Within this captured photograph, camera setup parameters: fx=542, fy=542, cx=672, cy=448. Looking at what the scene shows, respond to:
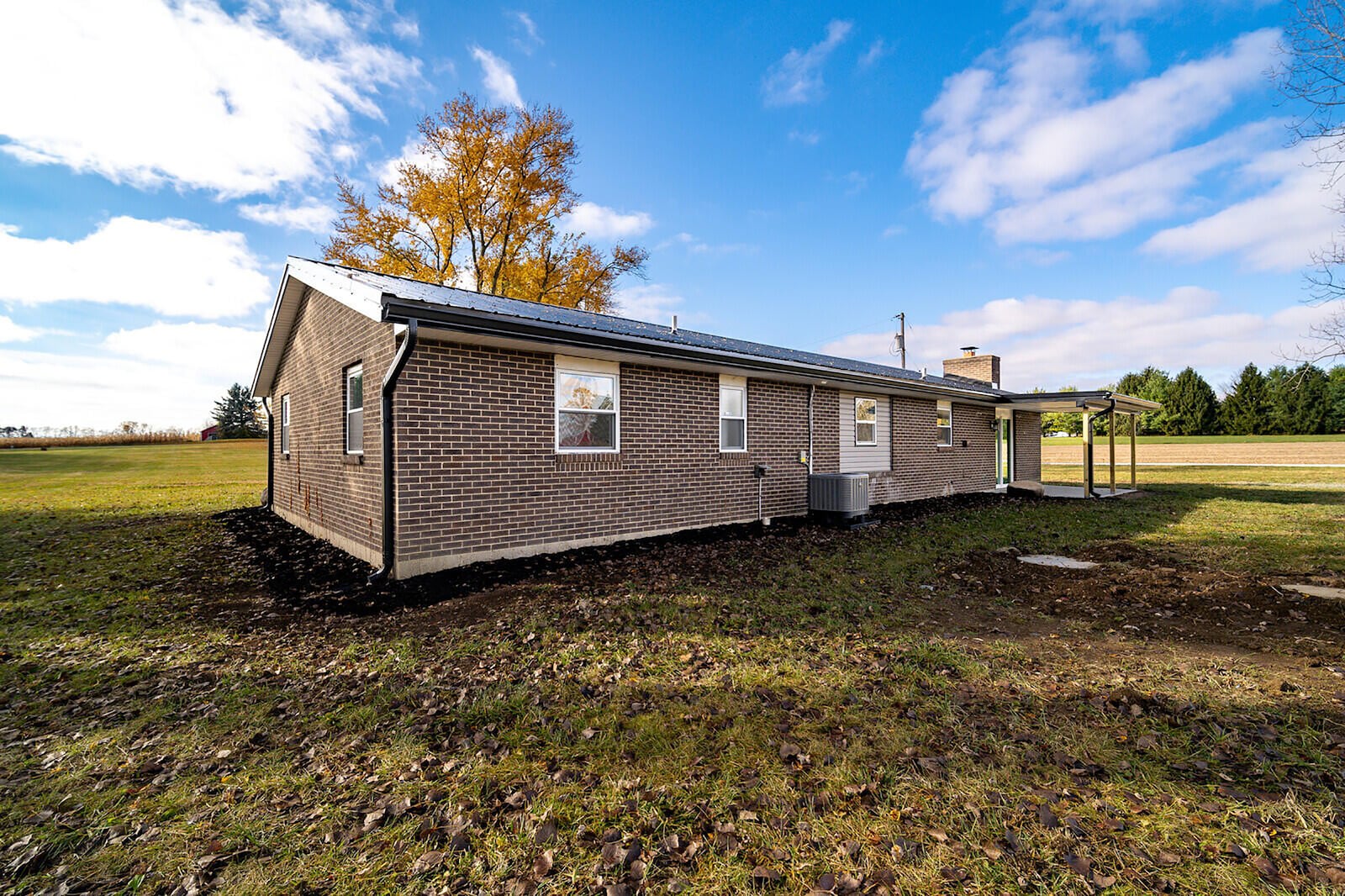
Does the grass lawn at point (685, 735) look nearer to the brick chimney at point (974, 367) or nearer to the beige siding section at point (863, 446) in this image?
the beige siding section at point (863, 446)

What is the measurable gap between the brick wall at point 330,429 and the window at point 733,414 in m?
5.71

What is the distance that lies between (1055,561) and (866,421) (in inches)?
233

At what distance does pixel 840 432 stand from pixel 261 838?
11907 mm

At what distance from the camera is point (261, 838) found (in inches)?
98.4

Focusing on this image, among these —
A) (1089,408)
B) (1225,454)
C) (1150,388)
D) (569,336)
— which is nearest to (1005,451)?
(1089,408)

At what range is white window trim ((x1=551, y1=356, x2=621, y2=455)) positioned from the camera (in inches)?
314

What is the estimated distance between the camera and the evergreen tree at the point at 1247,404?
48125 millimetres

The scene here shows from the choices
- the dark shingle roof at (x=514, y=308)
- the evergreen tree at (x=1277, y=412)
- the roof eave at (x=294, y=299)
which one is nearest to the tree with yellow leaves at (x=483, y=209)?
the roof eave at (x=294, y=299)

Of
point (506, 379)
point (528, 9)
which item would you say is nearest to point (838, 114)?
point (528, 9)

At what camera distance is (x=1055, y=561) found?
26.3 ft

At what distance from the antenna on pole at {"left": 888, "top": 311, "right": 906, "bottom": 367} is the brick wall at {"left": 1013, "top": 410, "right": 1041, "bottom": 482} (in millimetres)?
5759

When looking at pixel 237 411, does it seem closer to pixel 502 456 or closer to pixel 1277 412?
pixel 502 456

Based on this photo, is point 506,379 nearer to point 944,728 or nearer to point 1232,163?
point 944,728

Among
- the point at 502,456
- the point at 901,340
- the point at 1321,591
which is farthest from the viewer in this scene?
the point at 901,340
